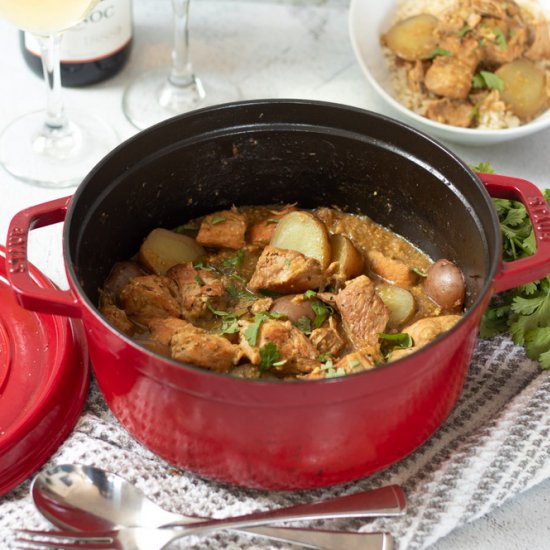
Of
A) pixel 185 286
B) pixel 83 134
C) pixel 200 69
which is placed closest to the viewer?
pixel 185 286

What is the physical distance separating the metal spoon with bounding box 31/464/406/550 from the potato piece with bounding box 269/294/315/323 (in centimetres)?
35

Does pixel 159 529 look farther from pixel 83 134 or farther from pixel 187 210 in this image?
pixel 83 134

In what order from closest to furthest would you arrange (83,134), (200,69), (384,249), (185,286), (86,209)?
(86,209) → (185,286) → (384,249) → (83,134) → (200,69)

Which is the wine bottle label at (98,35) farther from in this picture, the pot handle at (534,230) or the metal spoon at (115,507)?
the metal spoon at (115,507)

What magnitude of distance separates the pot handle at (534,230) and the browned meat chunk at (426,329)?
0.16 meters

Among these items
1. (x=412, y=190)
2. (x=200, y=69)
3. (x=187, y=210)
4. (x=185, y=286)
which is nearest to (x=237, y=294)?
(x=185, y=286)

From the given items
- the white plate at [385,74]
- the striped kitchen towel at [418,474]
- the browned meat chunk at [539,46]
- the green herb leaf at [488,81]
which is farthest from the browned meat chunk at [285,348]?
the browned meat chunk at [539,46]

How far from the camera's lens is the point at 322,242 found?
196 centimetres

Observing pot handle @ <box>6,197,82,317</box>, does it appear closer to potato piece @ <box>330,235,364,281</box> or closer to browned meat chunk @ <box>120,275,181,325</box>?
browned meat chunk @ <box>120,275,181,325</box>

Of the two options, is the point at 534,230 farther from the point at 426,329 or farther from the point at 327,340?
the point at 327,340

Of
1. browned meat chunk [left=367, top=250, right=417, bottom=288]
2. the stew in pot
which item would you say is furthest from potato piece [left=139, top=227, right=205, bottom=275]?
browned meat chunk [left=367, top=250, right=417, bottom=288]

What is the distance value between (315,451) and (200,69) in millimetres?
1488

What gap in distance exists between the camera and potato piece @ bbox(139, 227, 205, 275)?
1963mm

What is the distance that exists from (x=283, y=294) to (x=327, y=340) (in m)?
0.17
